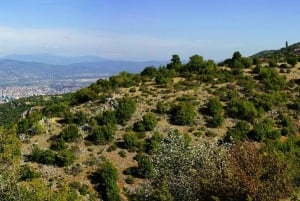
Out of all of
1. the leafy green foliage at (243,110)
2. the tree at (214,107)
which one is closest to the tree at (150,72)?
the tree at (214,107)

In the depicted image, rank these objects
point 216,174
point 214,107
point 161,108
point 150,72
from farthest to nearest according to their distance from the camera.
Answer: point 150,72
point 214,107
point 161,108
point 216,174

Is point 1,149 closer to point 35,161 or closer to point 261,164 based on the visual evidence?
point 35,161

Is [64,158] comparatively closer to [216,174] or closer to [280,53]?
[216,174]

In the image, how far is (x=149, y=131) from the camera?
5116 centimetres

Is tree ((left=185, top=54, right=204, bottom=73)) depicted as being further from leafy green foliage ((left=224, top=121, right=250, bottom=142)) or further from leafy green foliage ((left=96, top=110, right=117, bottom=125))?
leafy green foliage ((left=96, top=110, right=117, bottom=125))

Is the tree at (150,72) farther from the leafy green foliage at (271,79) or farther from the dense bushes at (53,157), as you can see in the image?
the dense bushes at (53,157)

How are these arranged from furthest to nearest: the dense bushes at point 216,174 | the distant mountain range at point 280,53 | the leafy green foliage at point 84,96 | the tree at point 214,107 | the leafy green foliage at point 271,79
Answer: the distant mountain range at point 280,53, the leafy green foliage at point 271,79, the leafy green foliage at point 84,96, the tree at point 214,107, the dense bushes at point 216,174

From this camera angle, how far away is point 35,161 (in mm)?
46688

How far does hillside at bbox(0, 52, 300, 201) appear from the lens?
26.8 metres

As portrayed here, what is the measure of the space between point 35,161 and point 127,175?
9.29 meters

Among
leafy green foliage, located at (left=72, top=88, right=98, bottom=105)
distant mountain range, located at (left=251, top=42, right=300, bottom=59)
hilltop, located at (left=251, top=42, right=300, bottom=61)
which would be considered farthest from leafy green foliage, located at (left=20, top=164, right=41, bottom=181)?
distant mountain range, located at (left=251, top=42, right=300, bottom=59)

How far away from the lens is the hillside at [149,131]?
26781 millimetres

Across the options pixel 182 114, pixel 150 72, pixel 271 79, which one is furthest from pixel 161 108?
pixel 150 72

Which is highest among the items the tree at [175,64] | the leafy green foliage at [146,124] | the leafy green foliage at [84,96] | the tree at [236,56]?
the tree at [236,56]
